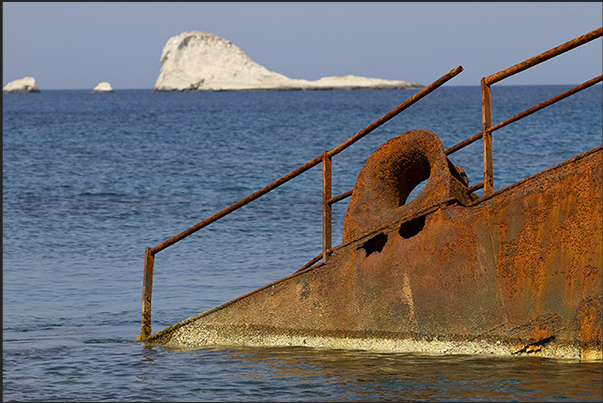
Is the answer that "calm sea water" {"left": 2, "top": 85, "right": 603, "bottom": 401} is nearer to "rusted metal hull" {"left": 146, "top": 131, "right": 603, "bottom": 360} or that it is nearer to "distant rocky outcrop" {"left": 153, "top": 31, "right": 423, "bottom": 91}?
"rusted metal hull" {"left": 146, "top": 131, "right": 603, "bottom": 360}

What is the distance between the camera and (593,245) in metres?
5.66

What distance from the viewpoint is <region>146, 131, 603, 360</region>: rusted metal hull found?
18.8ft

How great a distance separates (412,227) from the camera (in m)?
6.24

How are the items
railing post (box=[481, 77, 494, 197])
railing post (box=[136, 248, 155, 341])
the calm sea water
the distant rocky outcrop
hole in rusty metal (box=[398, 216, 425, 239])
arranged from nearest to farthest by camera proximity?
railing post (box=[481, 77, 494, 197])
the calm sea water
hole in rusty metal (box=[398, 216, 425, 239])
railing post (box=[136, 248, 155, 341])
the distant rocky outcrop

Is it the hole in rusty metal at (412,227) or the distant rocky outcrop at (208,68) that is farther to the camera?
the distant rocky outcrop at (208,68)

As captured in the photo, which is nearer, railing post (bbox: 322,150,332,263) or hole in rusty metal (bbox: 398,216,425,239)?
hole in rusty metal (bbox: 398,216,425,239)

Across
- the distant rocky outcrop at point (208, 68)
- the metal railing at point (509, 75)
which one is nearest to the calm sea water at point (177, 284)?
the metal railing at point (509, 75)

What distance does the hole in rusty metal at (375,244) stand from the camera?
640cm

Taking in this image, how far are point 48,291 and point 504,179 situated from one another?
16.5m

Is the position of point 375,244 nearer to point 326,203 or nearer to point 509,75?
point 326,203

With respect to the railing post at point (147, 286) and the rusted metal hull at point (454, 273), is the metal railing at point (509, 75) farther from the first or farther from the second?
the railing post at point (147, 286)

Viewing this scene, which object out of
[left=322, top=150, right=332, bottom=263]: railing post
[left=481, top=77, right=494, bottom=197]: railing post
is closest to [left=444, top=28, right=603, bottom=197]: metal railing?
[left=481, top=77, right=494, bottom=197]: railing post

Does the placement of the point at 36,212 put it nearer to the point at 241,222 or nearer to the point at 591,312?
the point at 241,222

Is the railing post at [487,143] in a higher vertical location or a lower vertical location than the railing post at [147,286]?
higher
